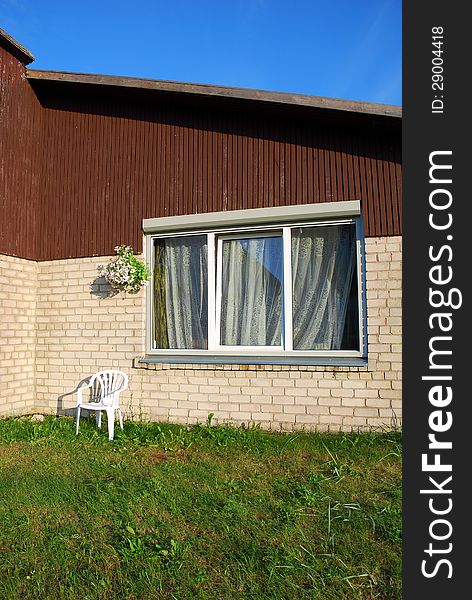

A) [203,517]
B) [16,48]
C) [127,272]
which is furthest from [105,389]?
[16,48]

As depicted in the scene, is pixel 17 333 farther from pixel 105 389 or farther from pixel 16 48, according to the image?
pixel 16 48

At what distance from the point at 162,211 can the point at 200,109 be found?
1.53 metres

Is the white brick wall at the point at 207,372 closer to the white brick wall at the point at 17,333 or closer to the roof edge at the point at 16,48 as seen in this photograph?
the white brick wall at the point at 17,333

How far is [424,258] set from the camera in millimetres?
2582

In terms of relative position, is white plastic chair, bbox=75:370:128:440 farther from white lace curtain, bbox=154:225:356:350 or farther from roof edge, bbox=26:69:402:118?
roof edge, bbox=26:69:402:118

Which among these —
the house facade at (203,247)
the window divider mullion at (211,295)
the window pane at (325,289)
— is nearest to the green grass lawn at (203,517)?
the house facade at (203,247)

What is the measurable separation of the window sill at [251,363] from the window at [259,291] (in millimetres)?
80

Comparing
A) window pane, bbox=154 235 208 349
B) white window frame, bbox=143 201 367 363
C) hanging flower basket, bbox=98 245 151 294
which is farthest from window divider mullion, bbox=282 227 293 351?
hanging flower basket, bbox=98 245 151 294

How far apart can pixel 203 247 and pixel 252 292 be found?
3.12 ft

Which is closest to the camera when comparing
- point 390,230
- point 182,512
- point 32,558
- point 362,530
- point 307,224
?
point 32,558

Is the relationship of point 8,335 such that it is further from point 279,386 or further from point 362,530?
point 362,530

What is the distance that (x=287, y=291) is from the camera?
6184 millimetres

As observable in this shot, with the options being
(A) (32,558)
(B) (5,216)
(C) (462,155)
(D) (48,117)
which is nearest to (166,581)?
(A) (32,558)

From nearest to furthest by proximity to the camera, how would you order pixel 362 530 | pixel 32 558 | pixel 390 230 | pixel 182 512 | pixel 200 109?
1. pixel 32 558
2. pixel 362 530
3. pixel 182 512
4. pixel 390 230
5. pixel 200 109
